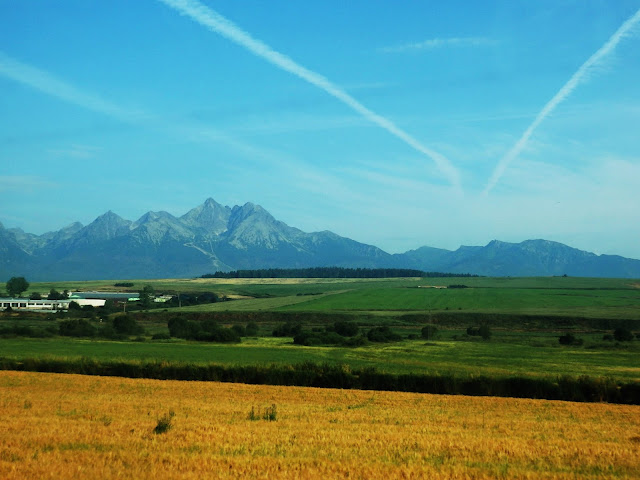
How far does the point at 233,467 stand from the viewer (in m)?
14.7

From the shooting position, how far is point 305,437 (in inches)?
758

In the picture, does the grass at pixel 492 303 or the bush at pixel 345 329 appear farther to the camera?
the grass at pixel 492 303

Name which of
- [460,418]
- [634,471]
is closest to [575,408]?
[460,418]

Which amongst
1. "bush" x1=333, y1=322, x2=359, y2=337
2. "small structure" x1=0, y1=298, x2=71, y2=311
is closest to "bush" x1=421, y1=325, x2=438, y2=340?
"bush" x1=333, y1=322, x2=359, y2=337

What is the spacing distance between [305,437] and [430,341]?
56.8 meters

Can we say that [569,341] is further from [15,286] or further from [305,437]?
[15,286]

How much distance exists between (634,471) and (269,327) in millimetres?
92084

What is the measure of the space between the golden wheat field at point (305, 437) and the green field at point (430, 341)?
45.0 ft

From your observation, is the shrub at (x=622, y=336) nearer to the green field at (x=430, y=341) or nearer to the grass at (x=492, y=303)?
the green field at (x=430, y=341)

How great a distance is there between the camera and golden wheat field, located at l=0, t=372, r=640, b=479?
48.4 ft

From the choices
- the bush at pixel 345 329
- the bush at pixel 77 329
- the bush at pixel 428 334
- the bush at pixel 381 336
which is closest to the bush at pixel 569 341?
the bush at pixel 428 334

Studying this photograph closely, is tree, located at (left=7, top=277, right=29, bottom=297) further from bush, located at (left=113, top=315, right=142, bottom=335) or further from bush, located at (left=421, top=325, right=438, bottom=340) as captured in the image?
bush, located at (left=421, top=325, right=438, bottom=340)

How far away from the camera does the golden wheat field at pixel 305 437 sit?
14750 millimetres

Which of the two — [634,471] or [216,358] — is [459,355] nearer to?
[216,358]
